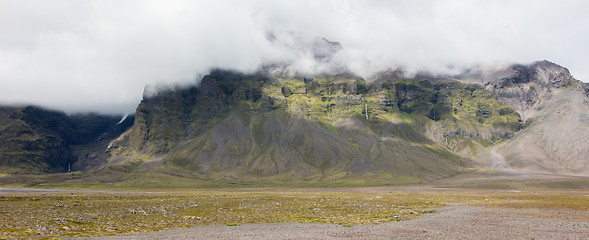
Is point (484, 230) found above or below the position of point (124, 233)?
below

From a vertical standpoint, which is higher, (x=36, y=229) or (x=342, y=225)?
(x=36, y=229)

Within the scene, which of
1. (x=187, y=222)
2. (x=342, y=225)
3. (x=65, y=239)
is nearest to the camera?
(x=65, y=239)

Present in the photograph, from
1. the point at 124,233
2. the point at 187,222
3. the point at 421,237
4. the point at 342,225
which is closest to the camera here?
the point at 421,237

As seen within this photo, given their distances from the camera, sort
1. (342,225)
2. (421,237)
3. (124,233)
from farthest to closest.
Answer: (342,225), (124,233), (421,237)

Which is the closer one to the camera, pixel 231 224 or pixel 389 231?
pixel 389 231

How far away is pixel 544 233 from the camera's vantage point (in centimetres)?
3512

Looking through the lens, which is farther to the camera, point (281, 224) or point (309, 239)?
point (281, 224)

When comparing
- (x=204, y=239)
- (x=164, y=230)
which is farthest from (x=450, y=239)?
(x=164, y=230)

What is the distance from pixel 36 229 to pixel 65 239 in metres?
8.43

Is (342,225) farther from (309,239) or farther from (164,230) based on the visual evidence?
(164,230)

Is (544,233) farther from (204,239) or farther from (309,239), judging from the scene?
(204,239)

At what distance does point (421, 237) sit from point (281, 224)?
17.6 m

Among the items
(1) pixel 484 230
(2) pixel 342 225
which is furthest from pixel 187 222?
(1) pixel 484 230

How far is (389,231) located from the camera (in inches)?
1423
